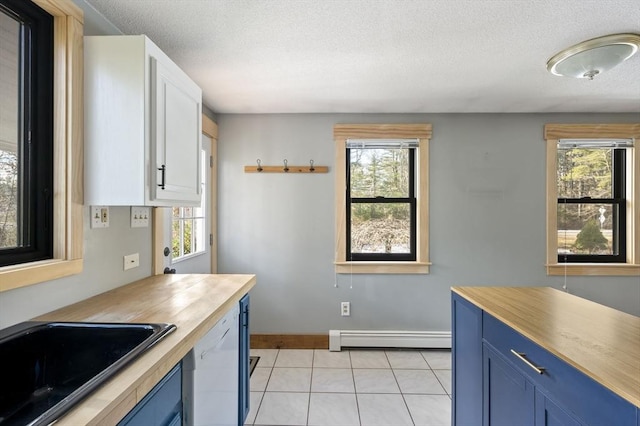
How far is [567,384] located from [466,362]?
0.70 metres

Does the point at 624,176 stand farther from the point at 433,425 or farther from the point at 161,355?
the point at 161,355

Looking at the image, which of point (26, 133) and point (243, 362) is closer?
point (26, 133)

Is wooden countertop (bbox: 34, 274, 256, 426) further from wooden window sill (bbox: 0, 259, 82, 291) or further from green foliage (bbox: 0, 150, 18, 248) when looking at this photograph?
green foliage (bbox: 0, 150, 18, 248)

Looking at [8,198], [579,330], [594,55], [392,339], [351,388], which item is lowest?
[351,388]

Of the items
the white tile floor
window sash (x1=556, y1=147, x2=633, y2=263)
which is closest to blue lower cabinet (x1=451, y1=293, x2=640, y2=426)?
the white tile floor

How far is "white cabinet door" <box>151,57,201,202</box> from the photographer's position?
1.42 m

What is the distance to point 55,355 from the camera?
1.08 m

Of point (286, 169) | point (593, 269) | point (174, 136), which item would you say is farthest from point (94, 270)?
point (593, 269)

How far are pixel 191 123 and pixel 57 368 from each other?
1.25 m

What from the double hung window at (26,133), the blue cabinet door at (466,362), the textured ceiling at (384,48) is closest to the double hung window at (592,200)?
the textured ceiling at (384,48)

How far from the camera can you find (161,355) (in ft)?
2.96

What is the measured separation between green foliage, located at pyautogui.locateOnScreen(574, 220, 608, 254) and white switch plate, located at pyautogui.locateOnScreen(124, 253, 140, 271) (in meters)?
3.75

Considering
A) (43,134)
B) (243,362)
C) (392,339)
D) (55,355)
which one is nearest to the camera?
(55,355)

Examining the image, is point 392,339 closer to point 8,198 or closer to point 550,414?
point 550,414
